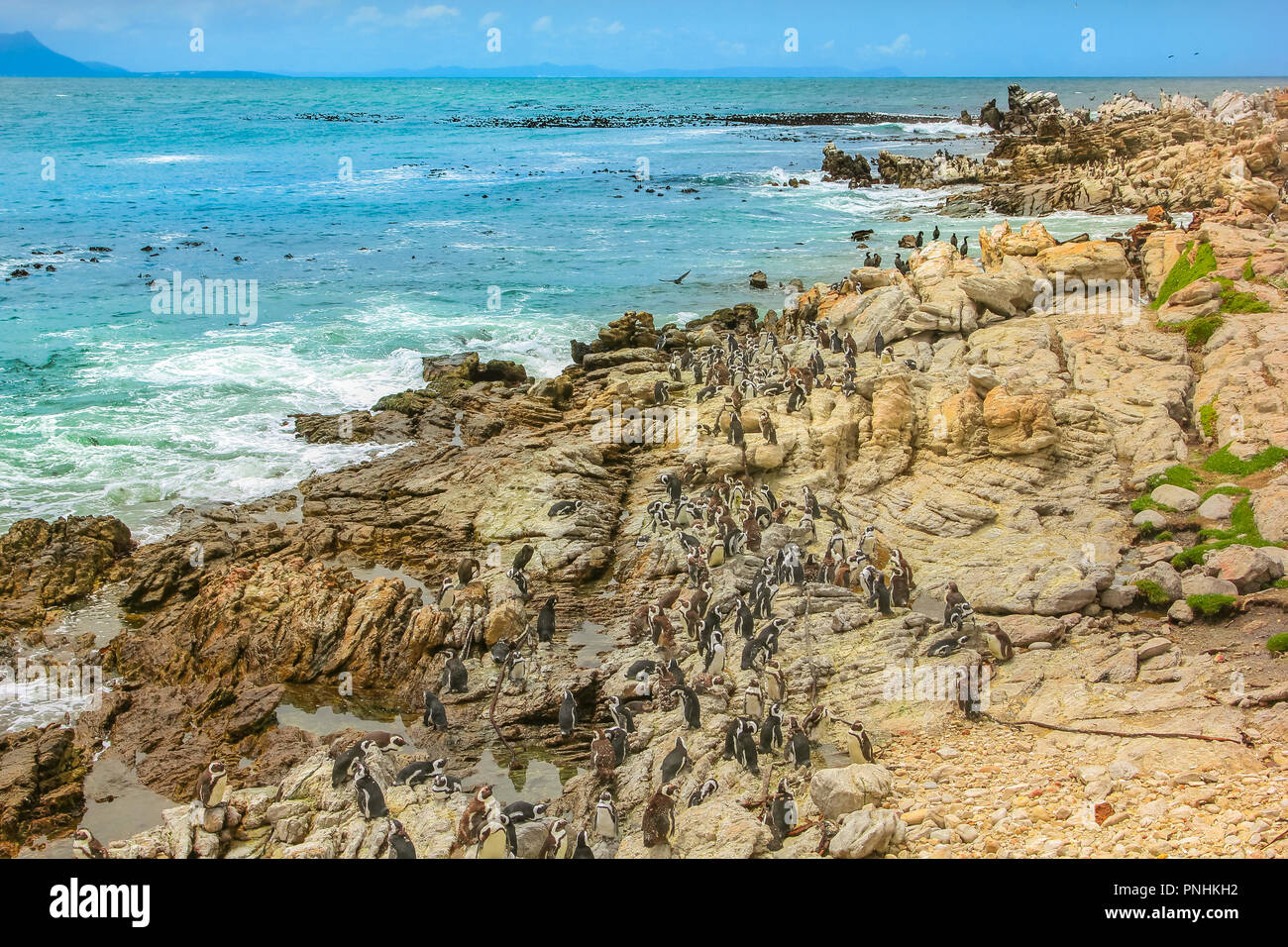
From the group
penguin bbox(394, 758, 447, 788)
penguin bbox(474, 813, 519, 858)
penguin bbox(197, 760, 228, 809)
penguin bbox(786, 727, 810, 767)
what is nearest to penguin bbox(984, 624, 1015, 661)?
penguin bbox(786, 727, 810, 767)

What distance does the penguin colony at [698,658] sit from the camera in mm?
10625

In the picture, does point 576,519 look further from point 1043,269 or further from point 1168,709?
point 1043,269

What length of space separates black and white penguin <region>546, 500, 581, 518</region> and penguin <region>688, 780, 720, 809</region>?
8623mm

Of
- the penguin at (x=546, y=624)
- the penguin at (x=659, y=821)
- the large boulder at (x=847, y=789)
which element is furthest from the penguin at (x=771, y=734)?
the penguin at (x=546, y=624)

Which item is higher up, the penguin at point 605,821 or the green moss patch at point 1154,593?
the green moss patch at point 1154,593

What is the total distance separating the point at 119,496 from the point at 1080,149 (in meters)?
60.4

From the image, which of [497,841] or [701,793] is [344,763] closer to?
[497,841]

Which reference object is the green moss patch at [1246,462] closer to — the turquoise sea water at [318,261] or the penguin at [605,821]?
the penguin at [605,821]

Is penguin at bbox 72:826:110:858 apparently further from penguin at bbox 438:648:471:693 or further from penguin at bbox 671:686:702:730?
penguin at bbox 671:686:702:730

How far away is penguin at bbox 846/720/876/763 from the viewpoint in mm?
11141

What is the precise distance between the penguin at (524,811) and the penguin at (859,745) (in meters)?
4.00

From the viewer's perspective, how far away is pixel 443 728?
44.1 feet

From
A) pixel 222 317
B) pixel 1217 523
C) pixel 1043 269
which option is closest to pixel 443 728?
pixel 1217 523

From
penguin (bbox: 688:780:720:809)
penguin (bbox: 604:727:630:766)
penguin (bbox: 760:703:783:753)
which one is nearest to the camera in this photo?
penguin (bbox: 688:780:720:809)
